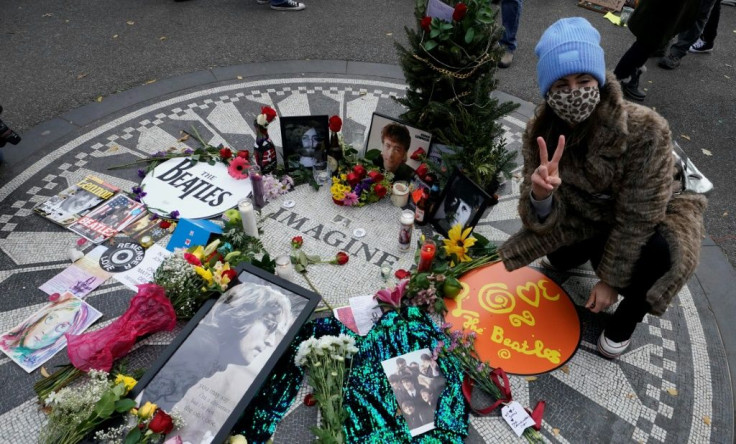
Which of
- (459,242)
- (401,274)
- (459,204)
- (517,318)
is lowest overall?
(517,318)

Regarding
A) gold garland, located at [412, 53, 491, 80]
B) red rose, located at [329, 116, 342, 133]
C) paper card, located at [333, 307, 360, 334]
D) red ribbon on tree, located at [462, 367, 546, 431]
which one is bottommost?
red ribbon on tree, located at [462, 367, 546, 431]

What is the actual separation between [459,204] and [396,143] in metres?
0.84

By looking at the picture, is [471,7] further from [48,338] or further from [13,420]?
[13,420]

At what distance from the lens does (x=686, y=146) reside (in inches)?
190

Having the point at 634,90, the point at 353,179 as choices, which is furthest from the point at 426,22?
the point at 634,90

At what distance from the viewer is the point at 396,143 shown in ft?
12.7

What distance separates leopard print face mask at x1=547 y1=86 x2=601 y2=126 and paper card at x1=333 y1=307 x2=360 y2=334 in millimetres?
1722

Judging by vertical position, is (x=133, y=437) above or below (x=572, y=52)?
below

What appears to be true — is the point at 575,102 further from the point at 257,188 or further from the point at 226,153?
the point at 226,153

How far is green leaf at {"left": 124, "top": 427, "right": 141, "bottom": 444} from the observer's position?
220cm

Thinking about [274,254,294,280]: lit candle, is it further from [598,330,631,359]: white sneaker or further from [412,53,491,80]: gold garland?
[598,330,631,359]: white sneaker

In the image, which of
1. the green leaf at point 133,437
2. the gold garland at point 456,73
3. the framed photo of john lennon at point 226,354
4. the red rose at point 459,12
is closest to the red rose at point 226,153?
the framed photo of john lennon at point 226,354

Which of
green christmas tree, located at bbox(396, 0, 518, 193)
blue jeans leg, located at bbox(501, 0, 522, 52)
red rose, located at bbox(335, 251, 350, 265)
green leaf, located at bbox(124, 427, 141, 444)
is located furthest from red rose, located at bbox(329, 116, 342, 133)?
blue jeans leg, located at bbox(501, 0, 522, 52)

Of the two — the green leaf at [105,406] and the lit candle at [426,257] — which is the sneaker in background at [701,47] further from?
the green leaf at [105,406]
